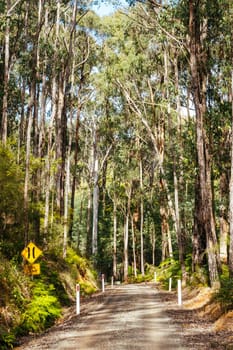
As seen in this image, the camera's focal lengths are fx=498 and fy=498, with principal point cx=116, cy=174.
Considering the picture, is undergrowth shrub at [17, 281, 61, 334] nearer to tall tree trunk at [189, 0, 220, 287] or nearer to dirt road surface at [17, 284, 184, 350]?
dirt road surface at [17, 284, 184, 350]

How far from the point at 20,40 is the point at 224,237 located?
20.4 m

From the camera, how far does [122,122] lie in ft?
154

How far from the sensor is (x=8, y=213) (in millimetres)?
17875

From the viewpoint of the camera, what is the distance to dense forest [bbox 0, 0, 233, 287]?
19.7 metres

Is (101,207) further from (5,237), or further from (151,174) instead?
(5,237)

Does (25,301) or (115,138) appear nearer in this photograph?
(25,301)

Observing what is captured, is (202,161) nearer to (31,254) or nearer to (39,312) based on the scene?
(31,254)

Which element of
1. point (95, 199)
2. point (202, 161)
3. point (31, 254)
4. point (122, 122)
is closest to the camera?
point (31, 254)

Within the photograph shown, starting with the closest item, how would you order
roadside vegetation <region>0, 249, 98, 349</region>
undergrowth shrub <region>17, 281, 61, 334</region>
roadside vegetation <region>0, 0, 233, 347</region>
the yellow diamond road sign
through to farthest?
1. roadside vegetation <region>0, 249, 98, 349</region>
2. undergrowth shrub <region>17, 281, 61, 334</region>
3. the yellow diamond road sign
4. roadside vegetation <region>0, 0, 233, 347</region>

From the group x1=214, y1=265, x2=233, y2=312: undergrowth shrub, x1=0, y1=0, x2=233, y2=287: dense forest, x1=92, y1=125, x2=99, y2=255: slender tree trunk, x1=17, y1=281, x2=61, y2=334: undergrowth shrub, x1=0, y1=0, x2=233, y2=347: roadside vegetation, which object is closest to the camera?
x1=214, y1=265, x2=233, y2=312: undergrowth shrub

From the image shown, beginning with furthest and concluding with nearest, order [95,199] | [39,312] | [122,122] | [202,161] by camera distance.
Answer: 1. [122,122]
2. [95,199]
3. [202,161]
4. [39,312]

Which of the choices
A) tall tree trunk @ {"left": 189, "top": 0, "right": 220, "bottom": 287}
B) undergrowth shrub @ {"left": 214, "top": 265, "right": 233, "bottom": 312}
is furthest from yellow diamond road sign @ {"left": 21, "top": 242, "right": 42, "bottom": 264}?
tall tree trunk @ {"left": 189, "top": 0, "right": 220, "bottom": 287}

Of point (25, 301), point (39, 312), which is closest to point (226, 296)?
point (39, 312)

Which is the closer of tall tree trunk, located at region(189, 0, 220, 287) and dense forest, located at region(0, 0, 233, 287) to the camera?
tall tree trunk, located at region(189, 0, 220, 287)
